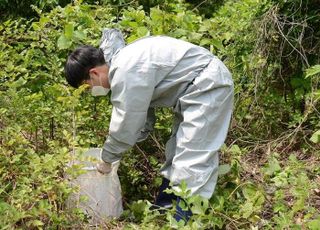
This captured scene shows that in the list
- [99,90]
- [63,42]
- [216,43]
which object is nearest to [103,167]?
[99,90]

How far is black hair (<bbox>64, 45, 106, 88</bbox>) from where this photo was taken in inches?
118

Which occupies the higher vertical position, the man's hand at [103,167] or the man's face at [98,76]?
the man's face at [98,76]

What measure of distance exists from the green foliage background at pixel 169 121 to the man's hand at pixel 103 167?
7.8 inches

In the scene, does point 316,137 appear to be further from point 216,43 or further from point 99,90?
point 99,90

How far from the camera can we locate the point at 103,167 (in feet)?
10.6

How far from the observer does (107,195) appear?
3.31 metres

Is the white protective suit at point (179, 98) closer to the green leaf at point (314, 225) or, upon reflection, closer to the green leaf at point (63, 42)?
the green leaf at point (314, 225)

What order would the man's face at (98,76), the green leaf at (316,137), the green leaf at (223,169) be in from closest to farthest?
the man's face at (98,76), the green leaf at (223,169), the green leaf at (316,137)

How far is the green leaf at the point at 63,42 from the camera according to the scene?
3.83 m

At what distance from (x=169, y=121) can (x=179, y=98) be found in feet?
2.45

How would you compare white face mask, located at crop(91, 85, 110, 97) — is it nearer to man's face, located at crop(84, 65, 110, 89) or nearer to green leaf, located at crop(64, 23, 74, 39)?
man's face, located at crop(84, 65, 110, 89)

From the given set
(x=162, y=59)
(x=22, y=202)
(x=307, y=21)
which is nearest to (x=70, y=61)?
(x=162, y=59)

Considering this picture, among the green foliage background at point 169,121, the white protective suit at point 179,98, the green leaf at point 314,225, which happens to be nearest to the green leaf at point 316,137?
the green foliage background at point 169,121

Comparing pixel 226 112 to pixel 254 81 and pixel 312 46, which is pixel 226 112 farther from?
pixel 312 46
